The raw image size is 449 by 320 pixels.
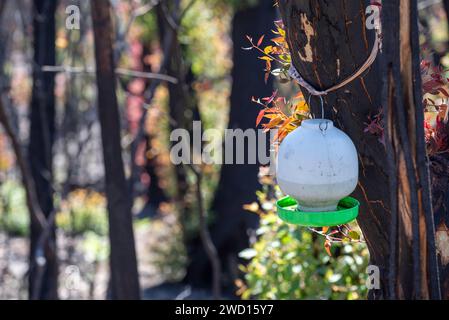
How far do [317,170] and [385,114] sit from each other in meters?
0.35

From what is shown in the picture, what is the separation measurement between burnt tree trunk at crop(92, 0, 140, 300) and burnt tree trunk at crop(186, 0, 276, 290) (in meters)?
2.98

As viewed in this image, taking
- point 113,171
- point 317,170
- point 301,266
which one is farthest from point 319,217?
point 113,171

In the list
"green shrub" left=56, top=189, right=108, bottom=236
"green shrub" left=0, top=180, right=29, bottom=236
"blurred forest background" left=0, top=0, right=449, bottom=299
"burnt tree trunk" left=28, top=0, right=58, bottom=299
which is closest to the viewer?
"blurred forest background" left=0, top=0, right=449, bottom=299

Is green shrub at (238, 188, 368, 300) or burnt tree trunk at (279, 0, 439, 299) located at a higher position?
burnt tree trunk at (279, 0, 439, 299)

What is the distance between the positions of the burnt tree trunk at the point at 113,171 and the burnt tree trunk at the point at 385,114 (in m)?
2.87

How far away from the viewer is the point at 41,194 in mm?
9180

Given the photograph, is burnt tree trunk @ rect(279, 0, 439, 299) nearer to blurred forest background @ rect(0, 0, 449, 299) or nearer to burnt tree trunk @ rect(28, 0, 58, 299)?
blurred forest background @ rect(0, 0, 449, 299)

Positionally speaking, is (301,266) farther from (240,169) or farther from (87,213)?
(87,213)

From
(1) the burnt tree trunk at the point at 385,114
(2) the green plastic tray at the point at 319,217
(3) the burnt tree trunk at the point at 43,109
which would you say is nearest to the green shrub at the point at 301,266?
(1) the burnt tree trunk at the point at 385,114

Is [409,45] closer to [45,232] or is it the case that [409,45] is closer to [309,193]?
[309,193]

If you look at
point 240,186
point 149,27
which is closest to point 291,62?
point 240,186

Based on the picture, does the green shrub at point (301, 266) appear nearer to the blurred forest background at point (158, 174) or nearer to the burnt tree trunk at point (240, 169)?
the blurred forest background at point (158, 174)

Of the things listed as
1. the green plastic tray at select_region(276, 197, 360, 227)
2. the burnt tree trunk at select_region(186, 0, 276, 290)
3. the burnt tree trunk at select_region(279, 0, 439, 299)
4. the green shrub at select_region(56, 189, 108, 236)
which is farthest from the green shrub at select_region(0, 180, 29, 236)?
the green plastic tray at select_region(276, 197, 360, 227)

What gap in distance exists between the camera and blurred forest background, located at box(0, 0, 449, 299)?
5820 millimetres
